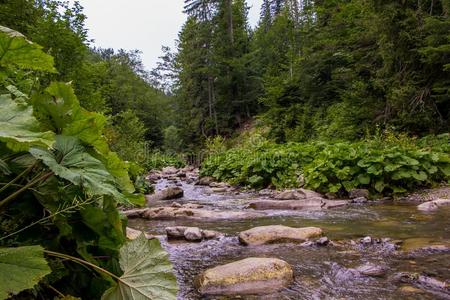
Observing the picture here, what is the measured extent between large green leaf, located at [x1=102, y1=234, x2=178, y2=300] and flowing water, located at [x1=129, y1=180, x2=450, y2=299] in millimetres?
2308

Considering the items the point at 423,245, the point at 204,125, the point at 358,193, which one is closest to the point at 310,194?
the point at 358,193

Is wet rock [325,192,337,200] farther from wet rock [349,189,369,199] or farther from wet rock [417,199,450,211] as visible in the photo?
wet rock [417,199,450,211]

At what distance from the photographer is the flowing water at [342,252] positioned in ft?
10.9

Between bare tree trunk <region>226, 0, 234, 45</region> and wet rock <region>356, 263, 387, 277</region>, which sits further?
bare tree trunk <region>226, 0, 234, 45</region>

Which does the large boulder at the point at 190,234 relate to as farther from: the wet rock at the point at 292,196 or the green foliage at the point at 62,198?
the green foliage at the point at 62,198

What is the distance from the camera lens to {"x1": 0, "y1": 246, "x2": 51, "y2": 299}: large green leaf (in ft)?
2.75

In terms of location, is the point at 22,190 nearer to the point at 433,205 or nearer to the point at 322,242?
the point at 322,242

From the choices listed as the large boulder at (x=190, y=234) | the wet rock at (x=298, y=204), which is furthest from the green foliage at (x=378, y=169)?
the large boulder at (x=190, y=234)

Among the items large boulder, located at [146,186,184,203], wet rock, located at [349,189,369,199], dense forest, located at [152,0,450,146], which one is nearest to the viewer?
wet rock, located at [349,189,369,199]

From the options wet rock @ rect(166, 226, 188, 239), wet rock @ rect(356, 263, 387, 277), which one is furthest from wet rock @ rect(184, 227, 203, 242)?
wet rock @ rect(356, 263, 387, 277)

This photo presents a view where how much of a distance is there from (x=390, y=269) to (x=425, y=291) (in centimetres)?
60

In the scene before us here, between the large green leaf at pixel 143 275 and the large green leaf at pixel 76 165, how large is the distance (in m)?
0.16

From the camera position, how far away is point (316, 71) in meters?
21.9

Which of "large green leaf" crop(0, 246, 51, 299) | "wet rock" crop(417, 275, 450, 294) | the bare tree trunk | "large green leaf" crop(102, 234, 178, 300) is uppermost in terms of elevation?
the bare tree trunk
